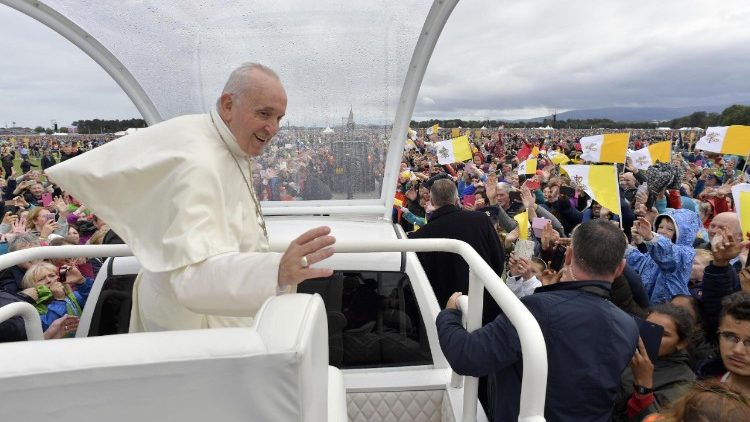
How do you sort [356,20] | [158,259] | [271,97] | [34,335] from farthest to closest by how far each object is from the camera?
1. [356,20]
2. [34,335]
3. [271,97]
4. [158,259]

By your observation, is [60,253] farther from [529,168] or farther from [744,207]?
[529,168]

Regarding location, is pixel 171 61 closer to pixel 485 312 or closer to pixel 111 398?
pixel 485 312

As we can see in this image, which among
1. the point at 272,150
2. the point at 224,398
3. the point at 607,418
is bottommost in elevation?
the point at 607,418

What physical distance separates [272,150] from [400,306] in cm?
173

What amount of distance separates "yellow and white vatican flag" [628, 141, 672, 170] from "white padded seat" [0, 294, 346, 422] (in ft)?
32.3

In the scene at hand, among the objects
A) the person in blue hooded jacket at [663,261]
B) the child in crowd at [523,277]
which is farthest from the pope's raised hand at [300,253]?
the person in blue hooded jacket at [663,261]

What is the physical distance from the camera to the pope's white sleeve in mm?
1205

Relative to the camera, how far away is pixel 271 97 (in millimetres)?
1496

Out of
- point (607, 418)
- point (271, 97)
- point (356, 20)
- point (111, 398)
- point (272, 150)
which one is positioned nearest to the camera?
point (111, 398)

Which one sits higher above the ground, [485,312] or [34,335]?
[34,335]

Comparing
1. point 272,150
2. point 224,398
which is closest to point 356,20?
point 272,150

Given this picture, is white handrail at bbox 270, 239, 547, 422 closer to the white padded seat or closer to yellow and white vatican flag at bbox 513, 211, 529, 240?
the white padded seat

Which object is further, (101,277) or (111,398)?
(101,277)

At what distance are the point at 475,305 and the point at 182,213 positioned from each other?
1086 mm
